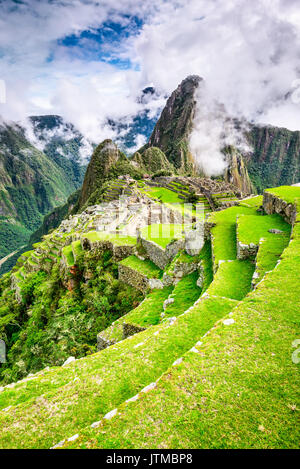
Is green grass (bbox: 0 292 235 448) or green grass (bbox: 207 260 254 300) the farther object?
green grass (bbox: 207 260 254 300)

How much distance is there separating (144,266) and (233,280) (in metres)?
8.02

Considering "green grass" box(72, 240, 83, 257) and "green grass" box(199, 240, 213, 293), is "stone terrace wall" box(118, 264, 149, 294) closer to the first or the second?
"green grass" box(199, 240, 213, 293)

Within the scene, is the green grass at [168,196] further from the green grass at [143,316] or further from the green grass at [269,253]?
the green grass at [269,253]

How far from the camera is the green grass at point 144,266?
14.5 m

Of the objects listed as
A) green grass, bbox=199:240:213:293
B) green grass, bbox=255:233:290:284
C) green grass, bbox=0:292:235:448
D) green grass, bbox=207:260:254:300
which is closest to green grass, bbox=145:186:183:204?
green grass, bbox=199:240:213:293

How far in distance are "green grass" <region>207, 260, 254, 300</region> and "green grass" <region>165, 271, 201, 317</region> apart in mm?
1619

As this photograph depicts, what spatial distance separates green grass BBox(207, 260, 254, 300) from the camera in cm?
794

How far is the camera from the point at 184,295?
1017 centimetres

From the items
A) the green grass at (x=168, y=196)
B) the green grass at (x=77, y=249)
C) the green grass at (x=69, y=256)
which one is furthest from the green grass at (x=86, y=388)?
the green grass at (x=168, y=196)

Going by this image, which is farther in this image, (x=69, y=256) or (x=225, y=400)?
(x=69, y=256)

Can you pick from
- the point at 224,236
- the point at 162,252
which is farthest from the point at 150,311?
the point at 224,236

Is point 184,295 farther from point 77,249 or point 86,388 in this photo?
point 77,249

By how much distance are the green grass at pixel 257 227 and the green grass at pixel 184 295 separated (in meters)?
3.25
